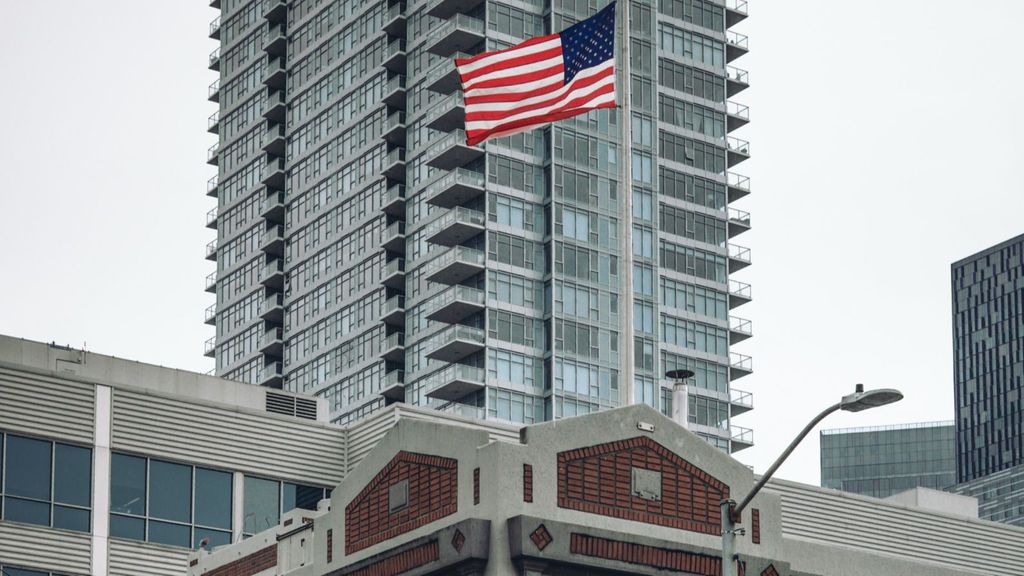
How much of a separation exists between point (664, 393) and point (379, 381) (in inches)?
777

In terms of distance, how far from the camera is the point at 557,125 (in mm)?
141375

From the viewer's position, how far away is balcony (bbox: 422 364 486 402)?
449 ft

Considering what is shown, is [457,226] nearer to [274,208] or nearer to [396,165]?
[396,165]

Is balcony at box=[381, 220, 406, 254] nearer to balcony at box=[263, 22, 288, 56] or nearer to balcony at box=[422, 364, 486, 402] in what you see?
balcony at box=[422, 364, 486, 402]

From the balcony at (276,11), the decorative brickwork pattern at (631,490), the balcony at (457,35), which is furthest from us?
the balcony at (276,11)

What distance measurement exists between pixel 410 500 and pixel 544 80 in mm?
9542

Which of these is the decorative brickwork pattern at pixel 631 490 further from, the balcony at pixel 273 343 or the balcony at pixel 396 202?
the balcony at pixel 273 343

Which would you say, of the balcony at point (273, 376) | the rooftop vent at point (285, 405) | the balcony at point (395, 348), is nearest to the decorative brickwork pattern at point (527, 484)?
the rooftop vent at point (285, 405)

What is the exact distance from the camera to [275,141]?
16088 cm

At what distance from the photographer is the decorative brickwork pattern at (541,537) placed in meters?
36.4

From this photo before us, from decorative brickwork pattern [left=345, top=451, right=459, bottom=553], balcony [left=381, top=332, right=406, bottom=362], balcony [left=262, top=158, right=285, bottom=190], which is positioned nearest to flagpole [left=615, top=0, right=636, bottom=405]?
decorative brickwork pattern [left=345, top=451, right=459, bottom=553]

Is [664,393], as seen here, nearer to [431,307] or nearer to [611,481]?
[431,307]

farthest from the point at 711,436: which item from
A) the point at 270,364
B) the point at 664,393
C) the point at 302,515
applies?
the point at 302,515

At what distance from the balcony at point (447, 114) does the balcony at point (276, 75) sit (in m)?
22.9
